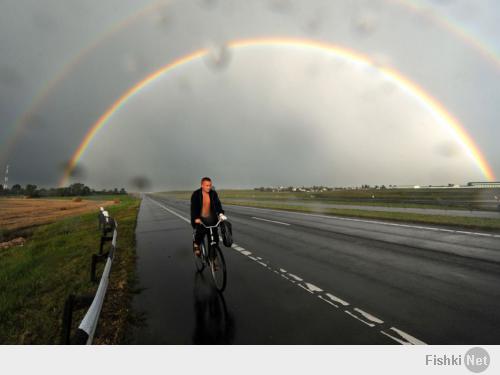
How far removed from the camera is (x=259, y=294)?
5.06 meters

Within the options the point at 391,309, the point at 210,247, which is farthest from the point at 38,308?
the point at 391,309

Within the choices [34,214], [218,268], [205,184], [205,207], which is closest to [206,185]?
[205,184]

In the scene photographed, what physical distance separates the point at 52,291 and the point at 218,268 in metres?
4.44

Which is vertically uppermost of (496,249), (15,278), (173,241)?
(496,249)

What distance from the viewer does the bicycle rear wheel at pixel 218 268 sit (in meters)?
5.31

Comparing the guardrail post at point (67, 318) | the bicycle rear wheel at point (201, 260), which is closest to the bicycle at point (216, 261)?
the bicycle rear wheel at point (201, 260)

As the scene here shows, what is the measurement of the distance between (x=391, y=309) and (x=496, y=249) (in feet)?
20.9

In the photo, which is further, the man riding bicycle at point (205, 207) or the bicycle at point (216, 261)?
the man riding bicycle at point (205, 207)

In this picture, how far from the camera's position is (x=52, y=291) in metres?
6.50

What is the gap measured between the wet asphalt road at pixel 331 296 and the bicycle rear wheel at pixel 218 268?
193 mm

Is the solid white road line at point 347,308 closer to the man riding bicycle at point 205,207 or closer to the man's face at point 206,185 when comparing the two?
the man riding bicycle at point 205,207
